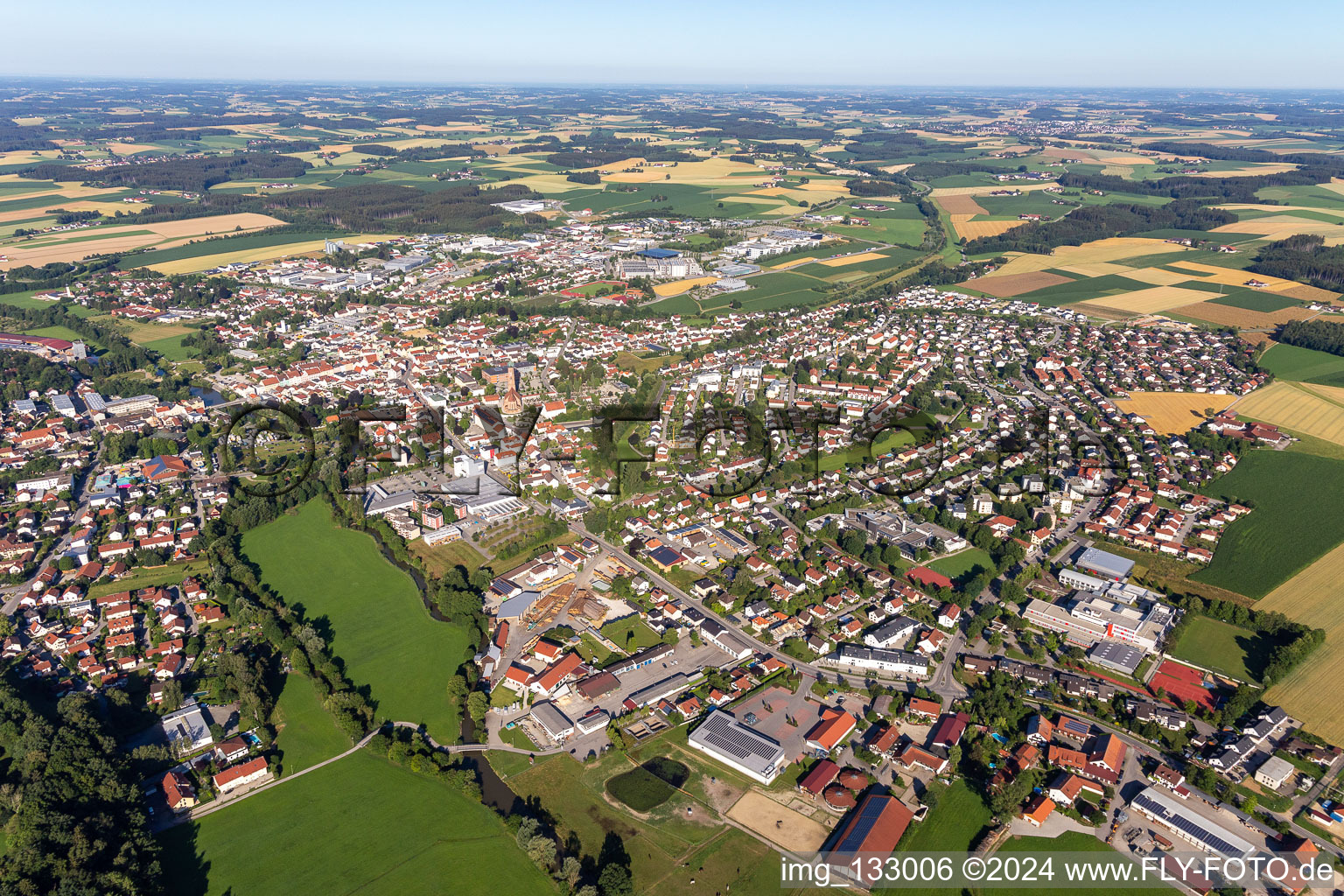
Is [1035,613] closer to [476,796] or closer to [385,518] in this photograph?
[476,796]

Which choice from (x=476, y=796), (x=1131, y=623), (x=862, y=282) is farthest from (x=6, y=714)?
(x=862, y=282)

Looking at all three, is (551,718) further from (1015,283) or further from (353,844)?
(1015,283)

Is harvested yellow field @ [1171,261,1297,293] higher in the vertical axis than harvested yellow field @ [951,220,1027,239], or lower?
lower

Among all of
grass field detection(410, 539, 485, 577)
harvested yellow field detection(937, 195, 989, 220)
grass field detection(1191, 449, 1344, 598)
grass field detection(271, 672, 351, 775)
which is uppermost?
harvested yellow field detection(937, 195, 989, 220)

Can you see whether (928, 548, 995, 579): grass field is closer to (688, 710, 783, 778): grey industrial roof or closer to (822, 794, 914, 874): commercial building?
(688, 710, 783, 778): grey industrial roof

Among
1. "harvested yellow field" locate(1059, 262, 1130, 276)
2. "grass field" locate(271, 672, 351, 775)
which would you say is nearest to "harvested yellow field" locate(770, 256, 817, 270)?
"harvested yellow field" locate(1059, 262, 1130, 276)

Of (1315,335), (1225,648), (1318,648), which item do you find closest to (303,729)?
(1225,648)
